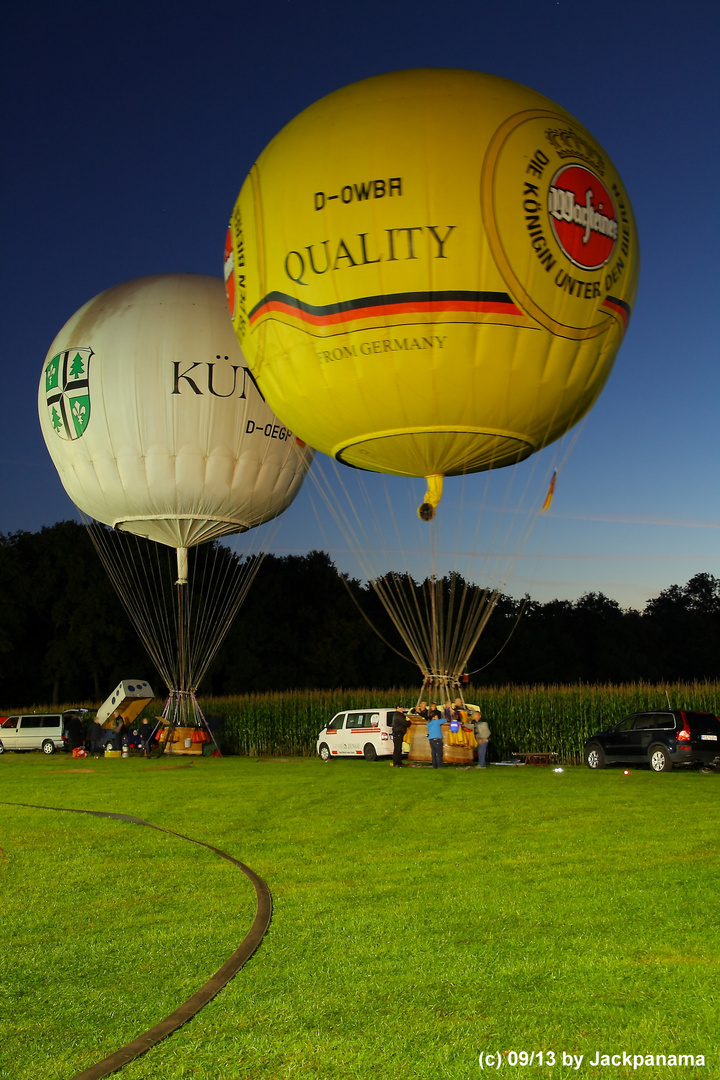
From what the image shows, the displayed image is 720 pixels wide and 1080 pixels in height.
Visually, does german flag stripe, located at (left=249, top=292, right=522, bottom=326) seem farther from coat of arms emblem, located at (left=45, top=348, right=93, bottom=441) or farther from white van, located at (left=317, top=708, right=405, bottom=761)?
white van, located at (left=317, top=708, right=405, bottom=761)

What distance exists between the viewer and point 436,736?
21.6 meters

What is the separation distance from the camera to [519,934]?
20.9 feet

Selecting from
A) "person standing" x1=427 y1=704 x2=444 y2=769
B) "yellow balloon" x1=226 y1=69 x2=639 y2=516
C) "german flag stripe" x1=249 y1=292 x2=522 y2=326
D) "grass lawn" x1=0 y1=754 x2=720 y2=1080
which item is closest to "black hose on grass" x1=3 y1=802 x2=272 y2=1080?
"grass lawn" x1=0 y1=754 x2=720 y2=1080

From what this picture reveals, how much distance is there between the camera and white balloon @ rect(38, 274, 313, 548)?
22078 millimetres

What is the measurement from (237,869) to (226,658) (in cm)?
5163

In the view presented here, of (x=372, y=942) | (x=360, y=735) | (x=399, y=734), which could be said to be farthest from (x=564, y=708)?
(x=372, y=942)

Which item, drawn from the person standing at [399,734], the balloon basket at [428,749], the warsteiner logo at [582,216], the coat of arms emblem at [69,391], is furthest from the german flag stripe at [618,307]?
the coat of arms emblem at [69,391]

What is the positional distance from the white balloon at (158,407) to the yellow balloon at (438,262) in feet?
31.0

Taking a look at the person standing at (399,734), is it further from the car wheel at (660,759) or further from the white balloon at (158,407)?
the white balloon at (158,407)

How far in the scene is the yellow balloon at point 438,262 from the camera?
11406 millimetres

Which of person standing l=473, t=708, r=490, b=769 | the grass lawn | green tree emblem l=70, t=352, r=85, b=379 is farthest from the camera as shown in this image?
person standing l=473, t=708, r=490, b=769

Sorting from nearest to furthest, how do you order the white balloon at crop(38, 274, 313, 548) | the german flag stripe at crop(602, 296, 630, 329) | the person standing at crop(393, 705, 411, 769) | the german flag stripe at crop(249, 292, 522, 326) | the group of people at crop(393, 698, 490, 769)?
1. the german flag stripe at crop(249, 292, 522, 326)
2. the german flag stripe at crop(602, 296, 630, 329)
3. the group of people at crop(393, 698, 490, 769)
4. the white balloon at crop(38, 274, 313, 548)
5. the person standing at crop(393, 705, 411, 769)

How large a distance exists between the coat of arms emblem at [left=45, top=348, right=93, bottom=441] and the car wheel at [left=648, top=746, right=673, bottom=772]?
15595 millimetres

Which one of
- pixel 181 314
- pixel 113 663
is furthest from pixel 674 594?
pixel 181 314
